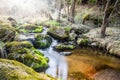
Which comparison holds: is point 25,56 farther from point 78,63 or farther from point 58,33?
point 58,33

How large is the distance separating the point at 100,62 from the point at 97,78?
2579mm

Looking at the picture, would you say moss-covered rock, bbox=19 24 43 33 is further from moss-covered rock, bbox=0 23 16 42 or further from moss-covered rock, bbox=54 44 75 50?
moss-covered rock, bbox=0 23 16 42

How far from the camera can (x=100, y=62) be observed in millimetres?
11602

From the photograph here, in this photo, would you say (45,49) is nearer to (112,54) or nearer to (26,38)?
(26,38)

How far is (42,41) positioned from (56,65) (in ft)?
11.7

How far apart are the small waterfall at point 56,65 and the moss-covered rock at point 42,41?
435 mm

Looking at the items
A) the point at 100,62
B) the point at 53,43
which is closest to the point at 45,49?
the point at 53,43

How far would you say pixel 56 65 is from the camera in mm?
10695

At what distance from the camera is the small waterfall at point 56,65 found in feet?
31.2

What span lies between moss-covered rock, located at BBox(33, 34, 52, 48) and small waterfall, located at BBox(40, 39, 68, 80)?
435 mm

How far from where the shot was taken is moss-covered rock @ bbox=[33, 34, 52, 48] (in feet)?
44.8

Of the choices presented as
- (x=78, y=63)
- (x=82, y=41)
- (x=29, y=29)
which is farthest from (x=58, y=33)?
(x=78, y=63)

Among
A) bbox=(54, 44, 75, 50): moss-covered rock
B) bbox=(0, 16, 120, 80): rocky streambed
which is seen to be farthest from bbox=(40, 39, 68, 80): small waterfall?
bbox=(54, 44, 75, 50): moss-covered rock

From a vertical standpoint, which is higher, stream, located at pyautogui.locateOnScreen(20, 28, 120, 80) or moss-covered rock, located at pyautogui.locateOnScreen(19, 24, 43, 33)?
moss-covered rock, located at pyautogui.locateOnScreen(19, 24, 43, 33)
